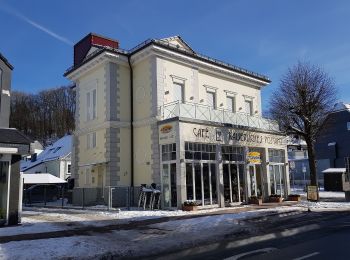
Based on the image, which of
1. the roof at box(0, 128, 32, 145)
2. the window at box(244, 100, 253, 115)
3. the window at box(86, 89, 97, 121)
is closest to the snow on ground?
the roof at box(0, 128, 32, 145)

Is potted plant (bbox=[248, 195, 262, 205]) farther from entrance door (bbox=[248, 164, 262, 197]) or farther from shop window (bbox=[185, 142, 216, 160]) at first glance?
shop window (bbox=[185, 142, 216, 160])

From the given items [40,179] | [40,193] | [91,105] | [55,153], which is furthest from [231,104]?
[55,153]

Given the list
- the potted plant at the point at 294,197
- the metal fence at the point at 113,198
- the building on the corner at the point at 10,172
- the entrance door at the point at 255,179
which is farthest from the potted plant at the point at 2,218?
the potted plant at the point at 294,197

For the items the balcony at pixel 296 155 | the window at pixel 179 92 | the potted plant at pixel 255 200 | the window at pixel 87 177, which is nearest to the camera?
the potted plant at pixel 255 200

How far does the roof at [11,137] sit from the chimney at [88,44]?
14120 mm

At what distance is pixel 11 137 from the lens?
14.5 m

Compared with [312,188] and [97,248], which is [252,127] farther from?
[97,248]

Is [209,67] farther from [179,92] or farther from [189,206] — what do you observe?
[189,206]

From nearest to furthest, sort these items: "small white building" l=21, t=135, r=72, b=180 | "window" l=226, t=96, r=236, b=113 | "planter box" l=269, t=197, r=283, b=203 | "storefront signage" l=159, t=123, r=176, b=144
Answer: "storefront signage" l=159, t=123, r=176, b=144, "planter box" l=269, t=197, r=283, b=203, "window" l=226, t=96, r=236, b=113, "small white building" l=21, t=135, r=72, b=180

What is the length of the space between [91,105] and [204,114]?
327 inches

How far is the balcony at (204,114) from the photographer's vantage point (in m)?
21.9

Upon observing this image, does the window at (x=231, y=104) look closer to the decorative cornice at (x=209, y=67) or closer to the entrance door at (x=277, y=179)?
the decorative cornice at (x=209, y=67)

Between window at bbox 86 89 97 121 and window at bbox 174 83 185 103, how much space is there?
18.3 feet

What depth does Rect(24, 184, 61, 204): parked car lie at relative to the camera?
3098cm
